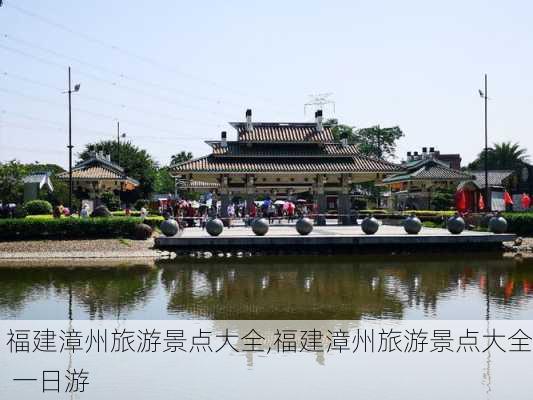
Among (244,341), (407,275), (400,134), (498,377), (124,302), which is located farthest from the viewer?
(400,134)

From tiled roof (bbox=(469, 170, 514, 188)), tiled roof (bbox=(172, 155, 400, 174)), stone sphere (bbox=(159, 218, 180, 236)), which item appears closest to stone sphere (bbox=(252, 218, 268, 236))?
stone sphere (bbox=(159, 218, 180, 236))

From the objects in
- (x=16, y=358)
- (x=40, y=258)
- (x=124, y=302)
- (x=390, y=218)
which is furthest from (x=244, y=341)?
(x=390, y=218)

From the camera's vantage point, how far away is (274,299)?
18.6 m

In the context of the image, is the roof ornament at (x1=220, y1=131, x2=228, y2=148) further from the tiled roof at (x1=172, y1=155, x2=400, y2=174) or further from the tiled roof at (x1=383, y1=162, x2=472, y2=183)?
the tiled roof at (x1=383, y1=162, x2=472, y2=183)

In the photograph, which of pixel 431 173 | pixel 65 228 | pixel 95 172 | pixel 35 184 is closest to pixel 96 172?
pixel 95 172

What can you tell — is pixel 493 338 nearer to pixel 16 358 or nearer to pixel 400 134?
pixel 16 358

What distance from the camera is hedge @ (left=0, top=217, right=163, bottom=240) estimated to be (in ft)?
111

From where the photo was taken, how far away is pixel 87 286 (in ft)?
71.1

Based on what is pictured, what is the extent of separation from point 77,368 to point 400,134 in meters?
106

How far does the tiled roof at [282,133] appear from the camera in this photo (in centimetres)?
5116

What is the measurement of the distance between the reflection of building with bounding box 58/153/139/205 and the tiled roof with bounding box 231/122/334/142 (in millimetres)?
14783

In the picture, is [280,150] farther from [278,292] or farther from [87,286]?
[278,292]

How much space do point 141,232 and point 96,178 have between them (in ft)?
85.6

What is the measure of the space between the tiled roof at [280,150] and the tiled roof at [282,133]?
18.7 inches
